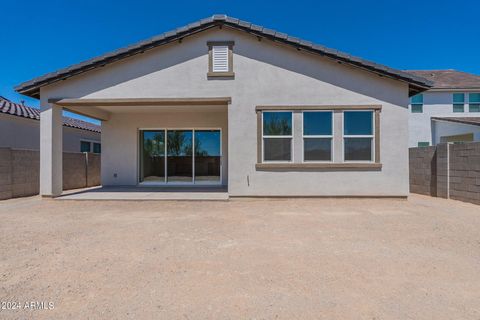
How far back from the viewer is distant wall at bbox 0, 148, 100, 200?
9.12 metres

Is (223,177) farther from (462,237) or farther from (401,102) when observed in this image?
(462,237)

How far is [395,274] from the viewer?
3.31 meters

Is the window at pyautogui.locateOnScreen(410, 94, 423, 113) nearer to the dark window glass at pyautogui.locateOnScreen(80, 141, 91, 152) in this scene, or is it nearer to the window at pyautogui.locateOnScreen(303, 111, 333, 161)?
the window at pyautogui.locateOnScreen(303, 111, 333, 161)

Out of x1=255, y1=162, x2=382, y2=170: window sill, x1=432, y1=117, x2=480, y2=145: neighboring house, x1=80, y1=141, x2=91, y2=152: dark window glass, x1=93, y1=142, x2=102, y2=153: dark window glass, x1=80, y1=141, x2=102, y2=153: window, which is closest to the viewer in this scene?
x1=255, y1=162, x2=382, y2=170: window sill

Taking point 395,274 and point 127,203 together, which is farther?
point 127,203

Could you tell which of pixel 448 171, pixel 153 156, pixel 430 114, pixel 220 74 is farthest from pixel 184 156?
pixel 430 114

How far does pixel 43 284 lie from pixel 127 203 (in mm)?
5272

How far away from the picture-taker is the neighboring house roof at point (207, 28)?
834cm

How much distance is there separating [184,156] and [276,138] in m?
5.10

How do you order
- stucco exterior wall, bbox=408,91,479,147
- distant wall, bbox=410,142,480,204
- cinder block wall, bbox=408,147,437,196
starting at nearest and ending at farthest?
distant wall, bbox=410,142,480,204 < cinder block wall, bbox=408,147,437,196 < stucco exterior wall, bbox=408,91,479,147

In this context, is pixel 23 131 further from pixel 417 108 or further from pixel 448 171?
pixel 417 108

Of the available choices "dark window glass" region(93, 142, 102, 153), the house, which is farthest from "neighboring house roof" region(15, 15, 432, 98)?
"dark window glass" region(93, 142, 102, 153)

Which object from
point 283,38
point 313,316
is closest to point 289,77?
point 283,38

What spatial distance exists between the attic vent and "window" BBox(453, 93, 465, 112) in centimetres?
1846
